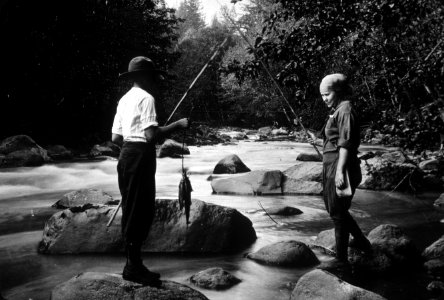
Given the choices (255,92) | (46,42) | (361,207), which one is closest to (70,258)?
(361,207)

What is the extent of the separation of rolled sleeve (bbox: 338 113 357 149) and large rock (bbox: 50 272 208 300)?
215 centimetres

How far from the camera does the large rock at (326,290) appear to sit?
428 cm

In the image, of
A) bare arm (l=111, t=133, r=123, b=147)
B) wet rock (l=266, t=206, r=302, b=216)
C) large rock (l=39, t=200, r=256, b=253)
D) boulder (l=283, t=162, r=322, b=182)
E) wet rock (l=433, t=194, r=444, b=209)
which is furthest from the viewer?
boulder (l=283, t=162, r=322, b=182)

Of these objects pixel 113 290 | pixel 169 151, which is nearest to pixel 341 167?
pixel 113 290

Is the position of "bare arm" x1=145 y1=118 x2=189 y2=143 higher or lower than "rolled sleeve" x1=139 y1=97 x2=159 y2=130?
lower

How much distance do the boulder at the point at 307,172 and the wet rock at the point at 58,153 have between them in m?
11.3

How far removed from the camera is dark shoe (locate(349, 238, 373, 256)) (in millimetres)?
5352

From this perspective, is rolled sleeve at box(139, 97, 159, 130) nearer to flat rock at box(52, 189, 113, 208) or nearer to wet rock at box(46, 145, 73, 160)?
flat rock at box(52, 189, 113, 208)

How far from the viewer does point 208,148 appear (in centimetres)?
2727

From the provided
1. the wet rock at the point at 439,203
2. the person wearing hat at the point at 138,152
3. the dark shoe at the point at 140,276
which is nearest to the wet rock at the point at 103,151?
the wet rock at the point at 439,203

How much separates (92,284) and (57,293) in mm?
422

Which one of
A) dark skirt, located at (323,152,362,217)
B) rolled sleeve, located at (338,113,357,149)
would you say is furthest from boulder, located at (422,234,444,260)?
rolled sleeve, located at (338,113,357,149)

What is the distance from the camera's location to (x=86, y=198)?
9.69m

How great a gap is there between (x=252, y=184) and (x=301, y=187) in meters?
1.32
